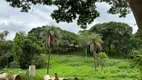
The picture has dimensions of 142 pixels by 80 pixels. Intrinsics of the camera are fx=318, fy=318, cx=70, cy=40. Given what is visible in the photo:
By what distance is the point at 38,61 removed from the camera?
4416 cm

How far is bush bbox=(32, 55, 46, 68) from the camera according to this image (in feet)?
141

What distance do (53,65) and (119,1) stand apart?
1649 inches

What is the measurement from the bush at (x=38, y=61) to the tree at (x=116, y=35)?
40.7ft

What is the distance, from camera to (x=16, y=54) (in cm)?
4241

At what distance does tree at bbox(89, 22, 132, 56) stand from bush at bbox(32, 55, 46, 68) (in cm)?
1239

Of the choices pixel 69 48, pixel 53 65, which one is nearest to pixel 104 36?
pixel 69 48

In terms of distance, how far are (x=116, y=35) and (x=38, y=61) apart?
596 inches

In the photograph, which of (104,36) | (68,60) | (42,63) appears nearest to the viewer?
(42,63)

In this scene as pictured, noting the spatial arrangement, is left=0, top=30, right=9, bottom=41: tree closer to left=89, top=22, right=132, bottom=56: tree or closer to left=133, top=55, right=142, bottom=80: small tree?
left=89, top=22, right=132, bottom=56: tree

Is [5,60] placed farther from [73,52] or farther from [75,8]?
[75,8]

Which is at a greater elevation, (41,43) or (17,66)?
(41,43)

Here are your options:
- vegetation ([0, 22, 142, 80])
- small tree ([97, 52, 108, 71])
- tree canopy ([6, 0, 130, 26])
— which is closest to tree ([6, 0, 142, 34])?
tree canopy ([6, 0, 130, 26])

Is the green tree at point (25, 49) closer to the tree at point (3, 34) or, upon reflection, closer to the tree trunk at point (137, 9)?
the tree at point (3, 34)

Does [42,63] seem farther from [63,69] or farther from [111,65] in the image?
[111,65]
